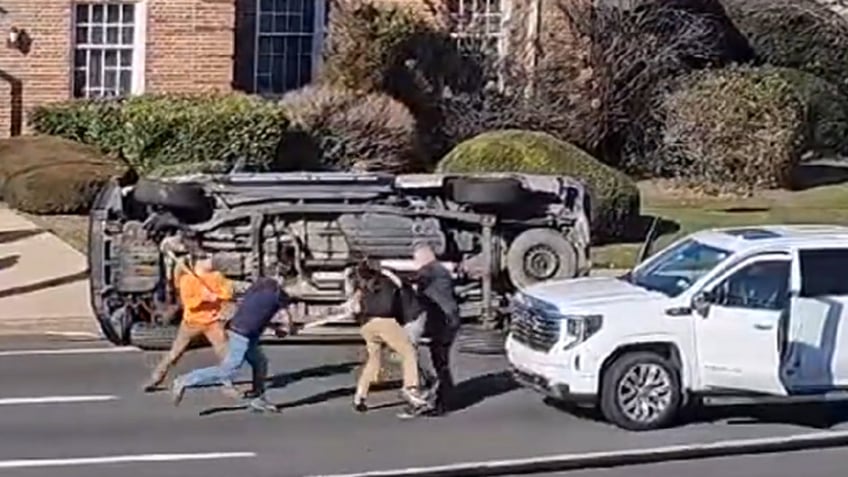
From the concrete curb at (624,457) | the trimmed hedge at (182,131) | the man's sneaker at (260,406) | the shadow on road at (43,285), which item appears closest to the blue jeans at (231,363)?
the man's sneaker at (260,406)

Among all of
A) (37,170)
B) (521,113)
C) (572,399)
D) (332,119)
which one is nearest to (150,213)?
(572,399)

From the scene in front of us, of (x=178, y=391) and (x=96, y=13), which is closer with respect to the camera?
(x=178, y=391)

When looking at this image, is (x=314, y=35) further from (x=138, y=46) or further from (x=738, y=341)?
(x=738, y=341)

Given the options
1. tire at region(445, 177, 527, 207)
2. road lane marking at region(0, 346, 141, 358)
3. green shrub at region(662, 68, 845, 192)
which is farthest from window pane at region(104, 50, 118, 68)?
tire at region(445, 177, 527, 207)

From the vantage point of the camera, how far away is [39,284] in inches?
963

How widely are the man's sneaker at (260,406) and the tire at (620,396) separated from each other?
2713 millimetres

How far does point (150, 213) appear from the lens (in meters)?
20.7

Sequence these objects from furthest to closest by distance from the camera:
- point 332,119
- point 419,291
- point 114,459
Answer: point 332,119, point 419,291, point 114,459

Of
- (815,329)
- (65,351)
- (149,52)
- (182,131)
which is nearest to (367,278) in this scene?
(815,329)

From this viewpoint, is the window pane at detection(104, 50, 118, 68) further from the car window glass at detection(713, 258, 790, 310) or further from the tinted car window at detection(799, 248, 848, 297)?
the tinted car window at detection(799, 248, 848, 297)

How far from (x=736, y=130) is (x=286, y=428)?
739 inches

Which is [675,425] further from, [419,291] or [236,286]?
[236,286]

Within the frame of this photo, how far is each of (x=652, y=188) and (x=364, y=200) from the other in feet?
47.9

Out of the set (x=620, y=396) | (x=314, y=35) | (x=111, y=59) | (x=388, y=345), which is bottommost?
(x=620, y=396)
